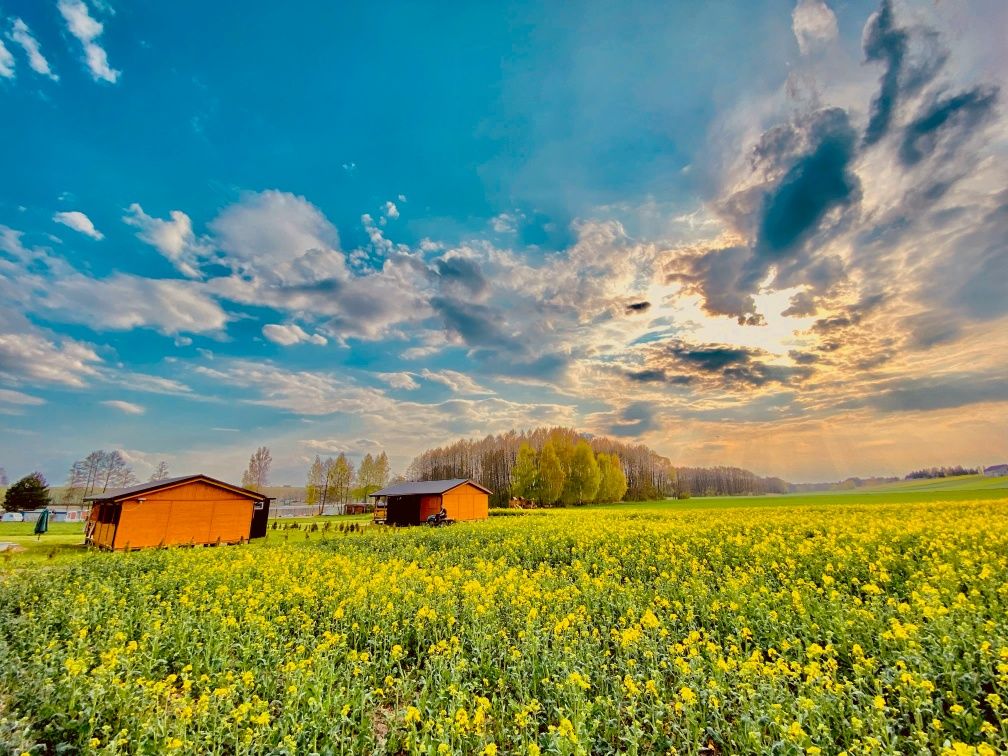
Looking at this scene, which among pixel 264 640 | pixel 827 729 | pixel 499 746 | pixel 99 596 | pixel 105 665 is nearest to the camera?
pixel 827 729

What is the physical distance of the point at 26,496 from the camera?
51.6 meters

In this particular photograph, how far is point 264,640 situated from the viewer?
26.1 ft

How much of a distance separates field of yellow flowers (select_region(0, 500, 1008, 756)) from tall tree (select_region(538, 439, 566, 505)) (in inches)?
2618

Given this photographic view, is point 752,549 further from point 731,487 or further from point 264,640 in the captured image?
point 731,487

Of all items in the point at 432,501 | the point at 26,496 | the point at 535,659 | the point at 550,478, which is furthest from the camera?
the point at 550,478

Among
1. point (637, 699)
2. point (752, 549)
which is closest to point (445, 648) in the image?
point (637, 699)

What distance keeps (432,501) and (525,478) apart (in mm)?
38553

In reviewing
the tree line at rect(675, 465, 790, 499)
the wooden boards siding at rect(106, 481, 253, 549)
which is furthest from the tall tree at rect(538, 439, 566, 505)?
the tree line at rect(675, 465, 790, 499)

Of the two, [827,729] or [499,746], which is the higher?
[827,729]

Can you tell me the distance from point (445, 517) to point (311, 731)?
3595 cm

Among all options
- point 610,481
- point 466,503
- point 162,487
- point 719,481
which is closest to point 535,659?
point 162,487

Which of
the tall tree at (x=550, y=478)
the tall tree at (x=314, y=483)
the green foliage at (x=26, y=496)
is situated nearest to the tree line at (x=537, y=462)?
the tall tree at (x=550, y=478)

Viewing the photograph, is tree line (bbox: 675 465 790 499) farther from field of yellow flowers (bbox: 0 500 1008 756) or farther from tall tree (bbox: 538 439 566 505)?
field of yellow flowers (bbox: 0 500 1008 756)

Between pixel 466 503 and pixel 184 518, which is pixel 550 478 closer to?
pixel 466 503
